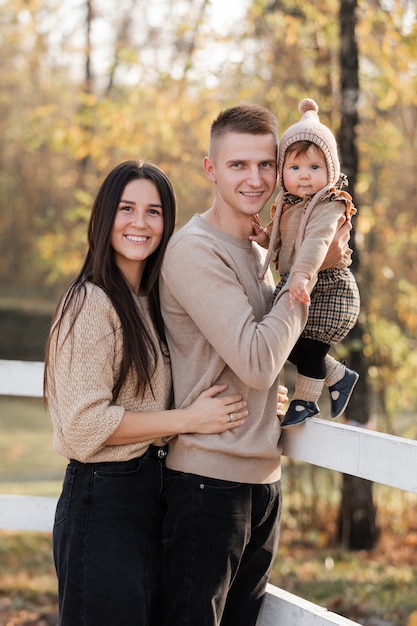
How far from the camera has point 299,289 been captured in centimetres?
235

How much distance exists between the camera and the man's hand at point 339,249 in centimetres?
255

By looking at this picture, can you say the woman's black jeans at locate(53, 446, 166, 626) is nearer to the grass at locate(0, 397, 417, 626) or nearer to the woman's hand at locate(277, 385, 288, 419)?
the woman's hand at locate(277, 385, 288, 419)

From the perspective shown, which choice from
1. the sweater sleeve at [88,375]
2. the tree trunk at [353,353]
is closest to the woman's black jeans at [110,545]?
the sweater sleeve at [88,375]

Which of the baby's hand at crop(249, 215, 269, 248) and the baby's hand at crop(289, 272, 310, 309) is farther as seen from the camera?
the baby's hand at crop(249, 215, 269, 248)

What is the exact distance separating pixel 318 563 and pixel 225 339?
12.4 feet

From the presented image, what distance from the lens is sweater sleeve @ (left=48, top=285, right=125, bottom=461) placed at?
2430mm

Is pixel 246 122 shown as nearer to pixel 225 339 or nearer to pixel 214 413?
pixel 225 339

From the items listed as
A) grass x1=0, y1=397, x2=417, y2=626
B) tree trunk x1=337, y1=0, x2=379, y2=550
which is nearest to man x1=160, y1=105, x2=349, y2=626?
grass x1=0, y1=397, x2=417, y2=626

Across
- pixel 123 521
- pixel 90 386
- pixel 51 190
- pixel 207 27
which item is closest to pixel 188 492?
pixel 123 521

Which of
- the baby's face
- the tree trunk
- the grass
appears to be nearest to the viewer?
the baby's face

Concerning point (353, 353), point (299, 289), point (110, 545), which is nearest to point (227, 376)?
point (299, 289)

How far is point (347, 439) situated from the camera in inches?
97.4

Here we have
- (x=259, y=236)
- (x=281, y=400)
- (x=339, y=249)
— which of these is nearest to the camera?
(x=339, y=249)

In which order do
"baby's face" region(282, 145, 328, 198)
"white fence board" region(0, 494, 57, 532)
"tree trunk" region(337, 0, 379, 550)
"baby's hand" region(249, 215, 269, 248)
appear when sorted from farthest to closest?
"tree trunk" region(337, 0, 379, 550)
"white fence board" region(0, 494, 57, 532)
"baby's hand" region(249, 215, 269, 248)
"baby's face" region(282, 145, 328, 198)
